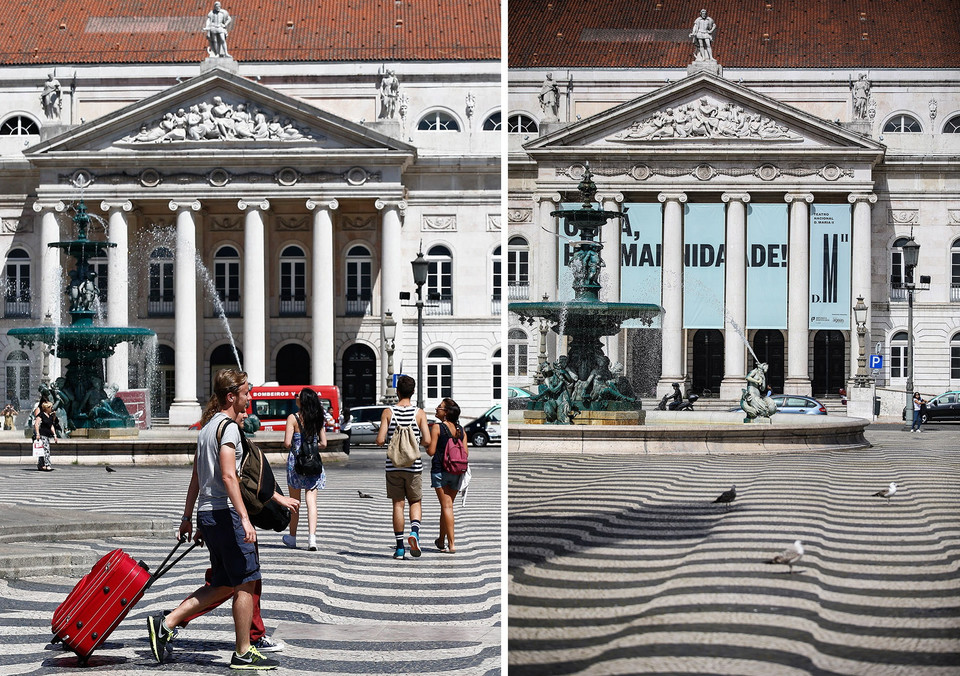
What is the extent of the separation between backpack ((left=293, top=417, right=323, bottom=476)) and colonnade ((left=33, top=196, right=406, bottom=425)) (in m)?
40.7

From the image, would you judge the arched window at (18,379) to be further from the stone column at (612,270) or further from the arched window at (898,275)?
the arched window at (898,275)

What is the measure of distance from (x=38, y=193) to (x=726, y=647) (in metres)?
52.1

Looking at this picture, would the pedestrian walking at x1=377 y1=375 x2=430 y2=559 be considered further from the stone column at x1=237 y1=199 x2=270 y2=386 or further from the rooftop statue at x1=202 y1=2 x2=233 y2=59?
the rooftop statue at x1=202 y1=2 x2=233 y2=59

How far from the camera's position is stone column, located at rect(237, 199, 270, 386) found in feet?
172

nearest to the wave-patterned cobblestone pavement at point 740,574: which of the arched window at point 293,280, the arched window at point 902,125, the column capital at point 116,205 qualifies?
the arched window at point 902,125

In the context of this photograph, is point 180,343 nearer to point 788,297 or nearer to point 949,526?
point 788,297

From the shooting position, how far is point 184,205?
2074 inches

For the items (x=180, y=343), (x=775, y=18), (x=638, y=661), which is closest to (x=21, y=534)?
(x=775, y=18)

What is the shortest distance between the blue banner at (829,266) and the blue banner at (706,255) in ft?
1.47

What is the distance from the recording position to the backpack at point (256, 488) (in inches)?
259

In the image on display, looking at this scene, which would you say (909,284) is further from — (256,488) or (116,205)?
(116,205)

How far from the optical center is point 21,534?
11.0 metres

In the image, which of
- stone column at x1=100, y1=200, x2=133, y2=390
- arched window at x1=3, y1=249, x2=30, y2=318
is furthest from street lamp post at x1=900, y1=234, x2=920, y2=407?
arched window at x1=3, y1=249, x2=30, y2=318

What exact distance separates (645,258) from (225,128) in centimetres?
4471
